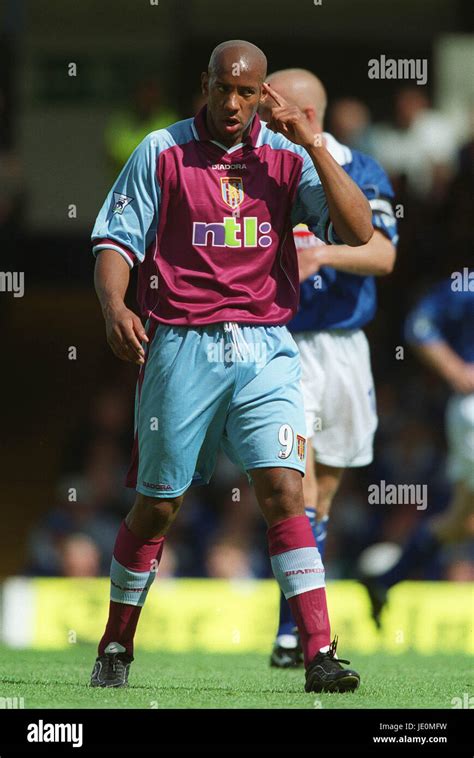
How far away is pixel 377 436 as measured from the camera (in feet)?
41.3

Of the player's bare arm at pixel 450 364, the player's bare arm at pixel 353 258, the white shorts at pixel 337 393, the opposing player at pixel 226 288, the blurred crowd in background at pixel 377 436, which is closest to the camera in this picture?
the opposing player at pixel 226 288

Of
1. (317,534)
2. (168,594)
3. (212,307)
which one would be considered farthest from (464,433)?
(212,307)

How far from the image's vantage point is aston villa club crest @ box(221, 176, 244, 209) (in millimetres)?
5707

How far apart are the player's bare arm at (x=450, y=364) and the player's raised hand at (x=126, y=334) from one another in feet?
13.6

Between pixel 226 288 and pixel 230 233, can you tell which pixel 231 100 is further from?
pixel 226 288

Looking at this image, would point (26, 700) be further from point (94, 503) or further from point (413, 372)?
point (413, 372)

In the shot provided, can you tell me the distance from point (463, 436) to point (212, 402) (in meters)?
Result: 4.39

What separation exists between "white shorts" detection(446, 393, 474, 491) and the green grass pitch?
1.73m

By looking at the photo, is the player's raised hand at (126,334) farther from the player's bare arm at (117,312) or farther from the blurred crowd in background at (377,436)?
the blurred crowd in background at (377,436)

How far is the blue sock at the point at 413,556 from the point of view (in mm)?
8516

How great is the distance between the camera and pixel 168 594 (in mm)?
9664

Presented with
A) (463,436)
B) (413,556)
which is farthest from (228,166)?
(463,436)

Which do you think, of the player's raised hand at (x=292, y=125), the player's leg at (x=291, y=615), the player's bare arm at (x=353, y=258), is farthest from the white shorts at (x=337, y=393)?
the player's raised hand at (x=292, y=125)

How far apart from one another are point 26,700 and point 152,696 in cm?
45
